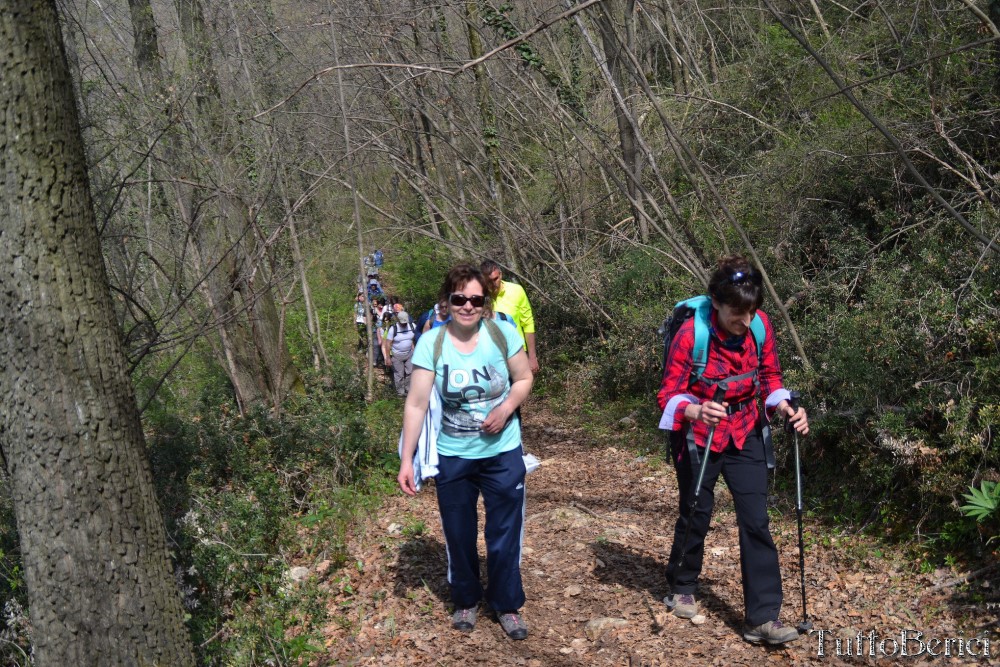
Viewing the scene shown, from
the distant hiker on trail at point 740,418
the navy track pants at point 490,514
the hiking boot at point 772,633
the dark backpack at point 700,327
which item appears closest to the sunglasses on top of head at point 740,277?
the distant hiker on trail at point 740,418

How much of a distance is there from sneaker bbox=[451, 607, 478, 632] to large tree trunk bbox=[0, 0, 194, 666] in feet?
5.21

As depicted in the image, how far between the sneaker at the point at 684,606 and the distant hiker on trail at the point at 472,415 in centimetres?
98

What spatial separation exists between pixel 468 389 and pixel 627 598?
74.1 inches

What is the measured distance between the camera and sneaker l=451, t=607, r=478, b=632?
473 centimetres

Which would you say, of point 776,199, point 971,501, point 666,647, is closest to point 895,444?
point 971,501

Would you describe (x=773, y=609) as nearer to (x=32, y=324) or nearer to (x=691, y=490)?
(x=691, y=490)

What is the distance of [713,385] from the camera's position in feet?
13.8

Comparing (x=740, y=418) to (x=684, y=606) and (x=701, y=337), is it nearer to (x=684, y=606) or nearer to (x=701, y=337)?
(x=701, y=337)

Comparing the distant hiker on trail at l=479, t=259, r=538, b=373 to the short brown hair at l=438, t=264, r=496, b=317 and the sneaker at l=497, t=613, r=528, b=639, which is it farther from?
the sneaker at l=497, t=613, r=528, b=639

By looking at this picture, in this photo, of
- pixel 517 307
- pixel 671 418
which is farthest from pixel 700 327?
pixel 517 307

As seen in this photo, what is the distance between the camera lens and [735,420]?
13.8 ft
